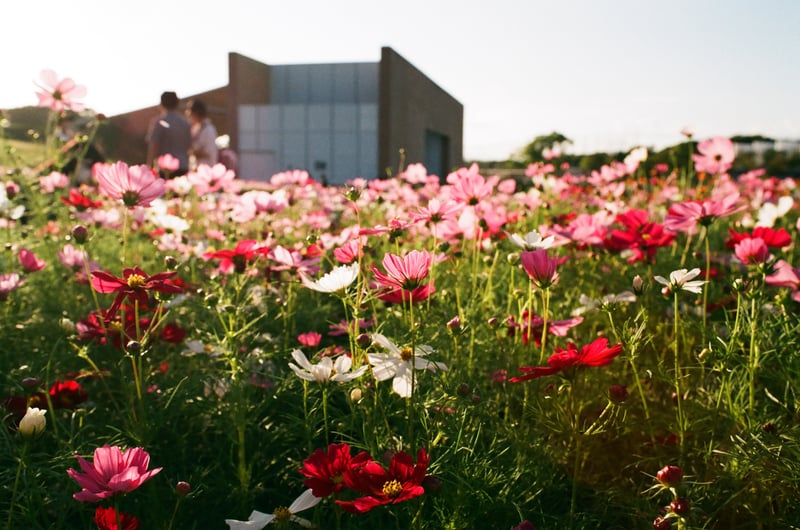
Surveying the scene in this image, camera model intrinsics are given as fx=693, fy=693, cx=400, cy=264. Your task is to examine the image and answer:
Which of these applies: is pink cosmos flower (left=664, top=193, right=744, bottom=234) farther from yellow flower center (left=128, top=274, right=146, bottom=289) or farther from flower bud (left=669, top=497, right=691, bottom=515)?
yellow flower center (left=128, top=274, right=146, bottom=289)

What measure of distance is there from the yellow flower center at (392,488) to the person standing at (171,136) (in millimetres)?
4234

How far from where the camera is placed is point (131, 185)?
1.35 metres

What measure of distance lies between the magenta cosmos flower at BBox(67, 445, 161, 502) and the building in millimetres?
16978

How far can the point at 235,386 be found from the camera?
1.25 m

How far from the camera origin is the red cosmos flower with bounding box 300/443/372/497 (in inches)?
35.3

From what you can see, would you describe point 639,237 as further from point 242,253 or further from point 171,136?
point 171,136

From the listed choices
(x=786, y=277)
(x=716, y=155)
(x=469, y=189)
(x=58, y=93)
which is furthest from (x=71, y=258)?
(x=716, y=155)

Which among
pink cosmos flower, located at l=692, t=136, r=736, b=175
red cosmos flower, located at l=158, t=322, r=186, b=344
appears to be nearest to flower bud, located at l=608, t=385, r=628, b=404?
red cosmos flower, located at l=158, t=322, r=186, b=344

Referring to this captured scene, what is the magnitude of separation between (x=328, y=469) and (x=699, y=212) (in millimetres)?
1022

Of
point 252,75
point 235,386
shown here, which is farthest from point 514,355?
point 252,75

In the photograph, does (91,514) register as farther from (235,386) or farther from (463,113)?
(463,113)

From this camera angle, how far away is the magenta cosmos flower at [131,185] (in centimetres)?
134

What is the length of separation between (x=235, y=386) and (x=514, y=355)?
61cm

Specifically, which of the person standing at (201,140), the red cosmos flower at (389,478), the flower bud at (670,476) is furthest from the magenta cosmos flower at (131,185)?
the person standing at (201,140)
